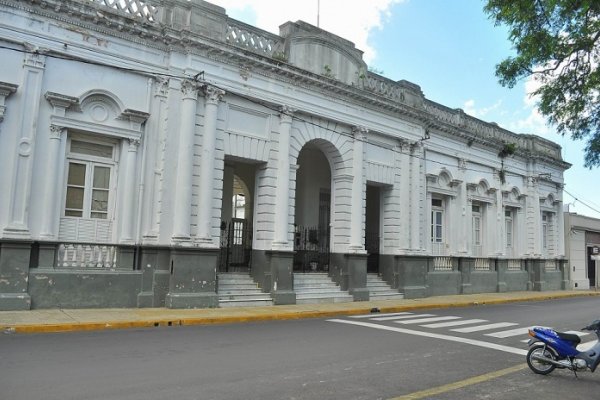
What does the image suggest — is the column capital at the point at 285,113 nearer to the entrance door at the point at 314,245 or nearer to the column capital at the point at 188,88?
the column capital at the point at 188,88

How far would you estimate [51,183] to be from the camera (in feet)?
41.0

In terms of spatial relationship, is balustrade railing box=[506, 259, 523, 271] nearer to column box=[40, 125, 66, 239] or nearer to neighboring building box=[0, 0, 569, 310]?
neighboring building box=[0, 0, 569, 310]

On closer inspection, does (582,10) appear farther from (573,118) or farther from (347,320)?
(347,320)

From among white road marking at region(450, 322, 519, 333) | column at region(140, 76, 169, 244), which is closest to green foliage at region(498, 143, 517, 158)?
white road marking at region(450, 322, 519, 333)

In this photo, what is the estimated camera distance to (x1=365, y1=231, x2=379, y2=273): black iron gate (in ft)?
69.6

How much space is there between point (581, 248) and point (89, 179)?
30.8 metres

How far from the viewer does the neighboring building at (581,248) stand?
31.8 metres

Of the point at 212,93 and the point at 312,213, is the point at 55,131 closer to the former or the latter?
the point at 212,93

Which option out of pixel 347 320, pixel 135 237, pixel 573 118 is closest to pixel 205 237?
pixel 135 237

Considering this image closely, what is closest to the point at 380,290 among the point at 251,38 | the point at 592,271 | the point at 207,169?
the point at 207,169

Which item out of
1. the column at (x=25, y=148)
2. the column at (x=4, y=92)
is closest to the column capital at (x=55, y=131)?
the column at (x=25, y=148)

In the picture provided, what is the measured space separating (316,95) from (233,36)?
345cm

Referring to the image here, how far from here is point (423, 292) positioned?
2036 centimetres

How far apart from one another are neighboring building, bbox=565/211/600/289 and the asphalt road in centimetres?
2337
